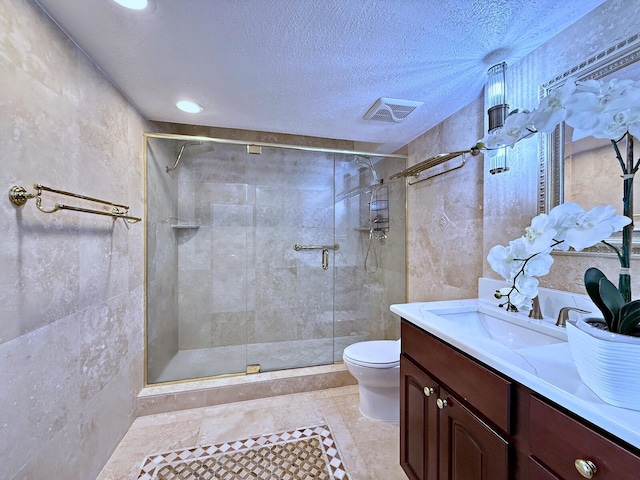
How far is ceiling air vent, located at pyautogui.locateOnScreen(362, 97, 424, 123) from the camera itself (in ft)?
5.56

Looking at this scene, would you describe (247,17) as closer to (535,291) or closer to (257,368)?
(535,291)

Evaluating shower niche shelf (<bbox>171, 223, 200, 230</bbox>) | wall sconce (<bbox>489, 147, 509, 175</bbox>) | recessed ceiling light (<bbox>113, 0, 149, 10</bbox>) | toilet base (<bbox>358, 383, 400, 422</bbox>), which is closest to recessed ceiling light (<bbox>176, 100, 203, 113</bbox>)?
recessed ceiling light (<bbox>113, 0, 149, 10</bbox>)

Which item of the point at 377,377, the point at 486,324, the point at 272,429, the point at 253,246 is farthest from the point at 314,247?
the point at 486,324

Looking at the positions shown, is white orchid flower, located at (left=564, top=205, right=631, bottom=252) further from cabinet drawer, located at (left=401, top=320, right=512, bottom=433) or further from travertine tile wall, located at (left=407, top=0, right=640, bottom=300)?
travertine tile wall, located at (left=407, top=0, right=640, bottom=300)

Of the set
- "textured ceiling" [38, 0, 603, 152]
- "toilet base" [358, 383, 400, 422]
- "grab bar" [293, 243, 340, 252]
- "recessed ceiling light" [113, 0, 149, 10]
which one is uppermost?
"textured ceiling" [38, 0, 603, 152]

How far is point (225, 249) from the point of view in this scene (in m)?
2.74

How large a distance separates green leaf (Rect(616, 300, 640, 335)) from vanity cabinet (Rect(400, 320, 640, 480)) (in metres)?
0.23

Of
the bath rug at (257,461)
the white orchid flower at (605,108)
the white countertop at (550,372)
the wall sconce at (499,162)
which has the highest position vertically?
the wall sconce at (499,162)

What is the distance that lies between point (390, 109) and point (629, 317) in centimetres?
159

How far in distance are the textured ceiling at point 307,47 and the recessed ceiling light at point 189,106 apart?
4cm

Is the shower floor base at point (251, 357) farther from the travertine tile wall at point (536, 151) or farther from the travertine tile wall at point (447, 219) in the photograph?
the travertine tile wall at point (536, 151)

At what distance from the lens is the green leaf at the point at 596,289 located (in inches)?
25.2

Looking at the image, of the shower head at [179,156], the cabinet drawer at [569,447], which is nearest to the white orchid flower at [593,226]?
the cabinet drawer at [569,447]

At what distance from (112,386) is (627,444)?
6.85 ft
